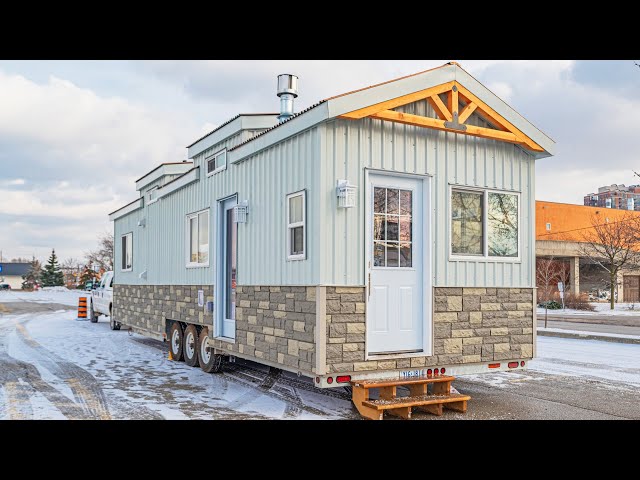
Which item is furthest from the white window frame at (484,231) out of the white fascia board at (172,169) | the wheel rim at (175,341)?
the white fascia board at (172,169)

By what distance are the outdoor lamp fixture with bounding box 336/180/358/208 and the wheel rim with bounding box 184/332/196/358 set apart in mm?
5211

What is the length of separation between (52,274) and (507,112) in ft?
271

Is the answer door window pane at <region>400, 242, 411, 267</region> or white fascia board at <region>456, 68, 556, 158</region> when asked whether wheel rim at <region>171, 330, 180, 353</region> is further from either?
white fascia board at <region>456, 68, 556, 158</region>

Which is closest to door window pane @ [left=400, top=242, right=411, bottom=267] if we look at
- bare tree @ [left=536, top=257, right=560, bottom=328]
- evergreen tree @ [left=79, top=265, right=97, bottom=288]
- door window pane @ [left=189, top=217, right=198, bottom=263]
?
door window pane @ [left=189, top=217, right=198, bottom=263]

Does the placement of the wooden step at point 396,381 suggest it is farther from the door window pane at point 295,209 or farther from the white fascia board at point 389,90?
the white fascia board at point 389,90

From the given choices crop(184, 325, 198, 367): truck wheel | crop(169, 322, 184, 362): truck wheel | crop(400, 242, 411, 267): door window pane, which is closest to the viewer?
crop(400, 242, 411, 267): door window pane

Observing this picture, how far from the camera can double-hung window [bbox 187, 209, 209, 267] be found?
1058cm

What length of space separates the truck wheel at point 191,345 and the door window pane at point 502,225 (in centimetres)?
544

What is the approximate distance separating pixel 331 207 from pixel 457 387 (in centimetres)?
379

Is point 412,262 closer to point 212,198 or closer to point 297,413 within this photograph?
point 297,413

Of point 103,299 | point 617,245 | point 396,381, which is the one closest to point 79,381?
point 396,381

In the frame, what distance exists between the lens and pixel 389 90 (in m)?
7.22

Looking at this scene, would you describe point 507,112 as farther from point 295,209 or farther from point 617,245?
point 617,245

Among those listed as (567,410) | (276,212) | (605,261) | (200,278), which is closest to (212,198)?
(200,278)
